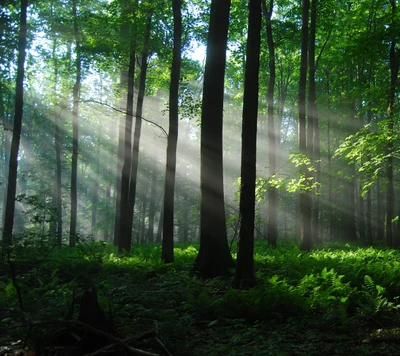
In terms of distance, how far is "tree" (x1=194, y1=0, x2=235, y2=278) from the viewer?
8961 millimetres

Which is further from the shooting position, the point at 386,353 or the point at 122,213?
the point at 122,213

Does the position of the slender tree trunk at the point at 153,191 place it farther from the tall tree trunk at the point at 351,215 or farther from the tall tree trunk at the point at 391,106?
the tall tree trunk at the point at 391,106

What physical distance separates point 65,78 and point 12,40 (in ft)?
26.0

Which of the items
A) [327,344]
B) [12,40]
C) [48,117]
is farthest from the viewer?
[48,117]

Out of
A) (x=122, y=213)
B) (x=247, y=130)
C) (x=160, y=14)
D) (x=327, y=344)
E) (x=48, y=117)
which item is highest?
(x=160, y=14)

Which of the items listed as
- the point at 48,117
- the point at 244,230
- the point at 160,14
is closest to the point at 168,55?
the point at 160,14

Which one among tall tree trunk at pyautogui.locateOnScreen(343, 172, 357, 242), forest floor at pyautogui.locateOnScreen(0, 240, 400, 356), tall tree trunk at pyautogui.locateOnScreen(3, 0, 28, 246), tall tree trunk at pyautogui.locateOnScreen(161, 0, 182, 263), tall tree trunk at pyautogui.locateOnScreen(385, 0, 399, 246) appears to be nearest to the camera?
forest floor at pyautogui.locateOnScreen(0, 240, 400, 356)

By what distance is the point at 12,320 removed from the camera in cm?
603

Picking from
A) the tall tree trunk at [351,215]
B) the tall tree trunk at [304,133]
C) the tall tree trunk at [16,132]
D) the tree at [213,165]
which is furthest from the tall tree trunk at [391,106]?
the tall tree trunk at [16,132]

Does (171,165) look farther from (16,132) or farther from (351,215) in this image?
(351,215)

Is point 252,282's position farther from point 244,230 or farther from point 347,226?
point 347,226

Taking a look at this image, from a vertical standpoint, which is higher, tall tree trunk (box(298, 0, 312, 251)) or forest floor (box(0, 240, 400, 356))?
tall tree trunk (box(298, 0, 312, 251))

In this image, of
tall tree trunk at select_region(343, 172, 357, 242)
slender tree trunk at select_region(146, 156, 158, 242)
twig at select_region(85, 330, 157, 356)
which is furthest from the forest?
slender tree trunk at select_region(146, 156, 158, 242)

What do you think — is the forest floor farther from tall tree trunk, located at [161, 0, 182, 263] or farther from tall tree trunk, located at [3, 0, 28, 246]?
tall tree trunk, located at [3, 0, 28, 246]
